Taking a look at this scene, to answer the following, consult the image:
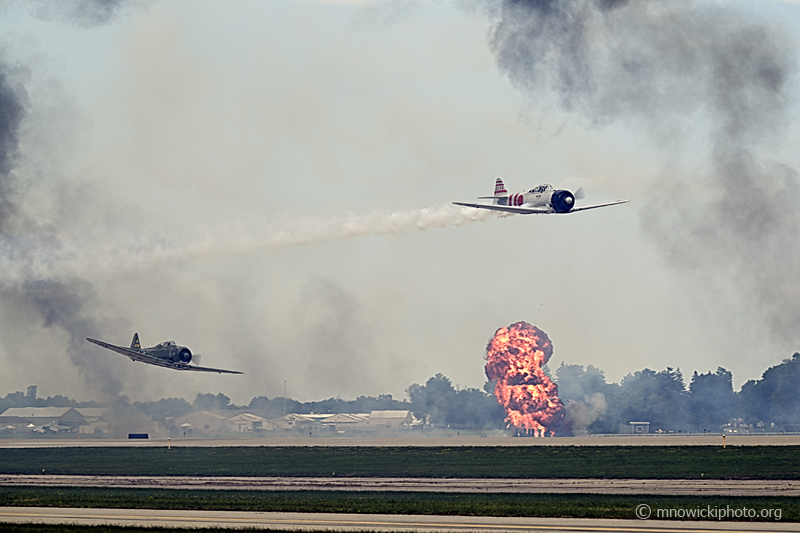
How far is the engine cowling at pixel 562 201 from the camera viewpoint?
77.8 metres

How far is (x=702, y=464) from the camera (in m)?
65.1

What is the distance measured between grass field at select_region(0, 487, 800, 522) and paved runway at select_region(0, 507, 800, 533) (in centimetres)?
171

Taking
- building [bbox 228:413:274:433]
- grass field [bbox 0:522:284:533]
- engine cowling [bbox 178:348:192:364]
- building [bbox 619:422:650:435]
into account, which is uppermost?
engine cowling [bbox 178:348:192:364]

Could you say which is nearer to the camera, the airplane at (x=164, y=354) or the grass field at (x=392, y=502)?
the grass field at (x=392, y=502)

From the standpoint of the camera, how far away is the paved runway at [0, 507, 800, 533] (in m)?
35.2

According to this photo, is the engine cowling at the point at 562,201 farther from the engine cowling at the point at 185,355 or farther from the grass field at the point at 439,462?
the engine cowling at the point at 185,355

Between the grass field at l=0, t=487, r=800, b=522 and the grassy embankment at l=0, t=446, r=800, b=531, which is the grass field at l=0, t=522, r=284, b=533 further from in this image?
the grassy embankment at l=0, t=446, r=800, b=531

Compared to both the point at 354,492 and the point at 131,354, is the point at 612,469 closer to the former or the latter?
the point at 354,492

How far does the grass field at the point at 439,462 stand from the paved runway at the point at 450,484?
8.87ft

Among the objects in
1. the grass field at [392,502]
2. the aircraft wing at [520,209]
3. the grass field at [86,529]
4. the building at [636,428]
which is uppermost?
the aircraft wing at [520,209]

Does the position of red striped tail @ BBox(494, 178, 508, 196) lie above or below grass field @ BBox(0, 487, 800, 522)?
above

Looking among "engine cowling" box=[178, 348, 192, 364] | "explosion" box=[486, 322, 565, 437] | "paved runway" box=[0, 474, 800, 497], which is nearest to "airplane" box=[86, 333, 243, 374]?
"engine cowling" box=[178, 348, 192, 364]

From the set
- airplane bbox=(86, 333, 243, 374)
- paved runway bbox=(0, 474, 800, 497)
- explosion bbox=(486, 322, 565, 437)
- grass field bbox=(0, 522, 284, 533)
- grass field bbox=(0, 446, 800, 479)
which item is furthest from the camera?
explosion bbox=(486, 322, 565, 437)

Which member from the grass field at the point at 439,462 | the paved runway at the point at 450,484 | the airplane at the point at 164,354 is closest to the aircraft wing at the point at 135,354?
the airplane at the point at 164,354
